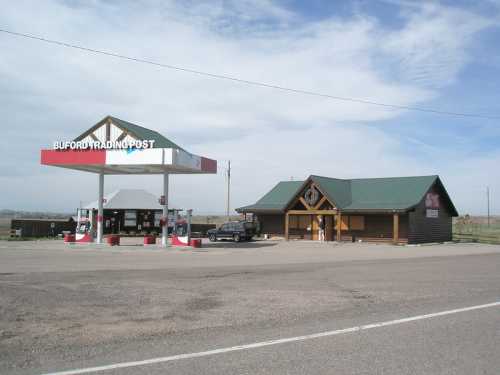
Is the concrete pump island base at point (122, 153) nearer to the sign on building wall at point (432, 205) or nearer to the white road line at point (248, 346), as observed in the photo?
the sign on building wall at point (432, 205)

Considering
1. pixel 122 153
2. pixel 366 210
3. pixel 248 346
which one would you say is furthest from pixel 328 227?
pixel 248 346

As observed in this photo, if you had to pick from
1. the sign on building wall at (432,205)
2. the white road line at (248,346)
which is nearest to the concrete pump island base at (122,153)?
the sign on building wall at (432,205)

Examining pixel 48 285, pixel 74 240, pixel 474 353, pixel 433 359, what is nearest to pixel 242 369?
pixel 433 359

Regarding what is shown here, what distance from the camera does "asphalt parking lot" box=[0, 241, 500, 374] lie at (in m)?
6.54

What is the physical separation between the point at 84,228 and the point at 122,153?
658 centimetres

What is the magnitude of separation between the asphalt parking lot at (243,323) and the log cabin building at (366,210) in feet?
77.9

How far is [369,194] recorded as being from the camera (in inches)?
1687

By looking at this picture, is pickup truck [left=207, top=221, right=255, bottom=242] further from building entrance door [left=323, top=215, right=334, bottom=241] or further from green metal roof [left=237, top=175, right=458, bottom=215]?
building entrance door [left=323, top=215, right=334, bottom=241]

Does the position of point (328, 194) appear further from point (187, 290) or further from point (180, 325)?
point (180, 325)

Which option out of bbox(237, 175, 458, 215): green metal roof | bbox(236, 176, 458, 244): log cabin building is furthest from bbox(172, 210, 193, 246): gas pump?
bbox(237, 175, 458, 215): green metal roof

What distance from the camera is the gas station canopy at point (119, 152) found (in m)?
29.2

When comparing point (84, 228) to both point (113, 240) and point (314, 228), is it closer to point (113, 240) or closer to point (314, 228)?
point (113, 240)

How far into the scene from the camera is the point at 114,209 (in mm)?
48156

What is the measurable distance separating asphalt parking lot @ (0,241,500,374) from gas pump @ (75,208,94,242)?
17296mm
